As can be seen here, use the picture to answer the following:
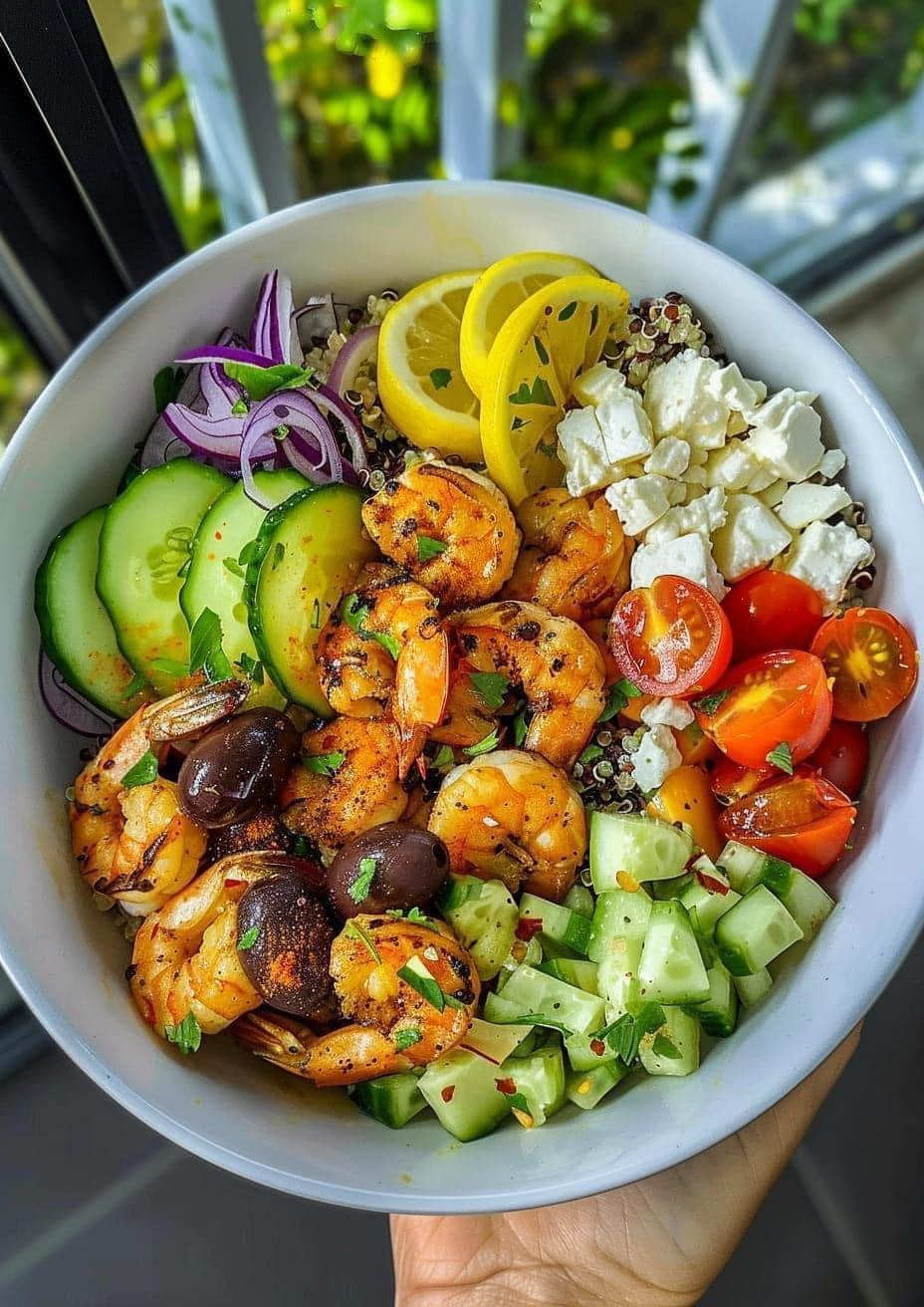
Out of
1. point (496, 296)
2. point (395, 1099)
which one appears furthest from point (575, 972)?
point (496, 296)

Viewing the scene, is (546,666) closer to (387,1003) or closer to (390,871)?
(390,871)

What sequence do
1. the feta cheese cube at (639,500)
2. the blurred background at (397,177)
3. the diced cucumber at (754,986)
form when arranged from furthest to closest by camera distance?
the blurred background at (397,177) → the feta cheese cube at (639,500) → the diced cucumber at (754,986)

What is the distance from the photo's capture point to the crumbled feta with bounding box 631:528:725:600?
1.51m

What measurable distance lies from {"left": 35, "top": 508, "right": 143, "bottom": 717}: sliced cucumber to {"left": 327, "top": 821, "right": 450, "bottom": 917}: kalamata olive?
16.1 inches

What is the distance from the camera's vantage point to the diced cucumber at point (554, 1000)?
4.63ft

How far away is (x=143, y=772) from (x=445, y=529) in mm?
505

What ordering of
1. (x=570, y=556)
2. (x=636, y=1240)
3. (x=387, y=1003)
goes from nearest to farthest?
(x=387, y=1003), (x=570, y=556), (x=636, y=1240)

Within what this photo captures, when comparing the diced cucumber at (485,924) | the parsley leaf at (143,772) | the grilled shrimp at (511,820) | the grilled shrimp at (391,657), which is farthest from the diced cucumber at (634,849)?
the parsley leaf at (143,772)

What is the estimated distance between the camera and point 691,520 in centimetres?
155

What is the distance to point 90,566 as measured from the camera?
1.55 meters

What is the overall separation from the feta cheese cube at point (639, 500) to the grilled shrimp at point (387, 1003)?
0.60 metres

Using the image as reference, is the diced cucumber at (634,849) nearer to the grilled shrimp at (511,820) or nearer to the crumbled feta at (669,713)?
the grilled shrimp at (511,820)

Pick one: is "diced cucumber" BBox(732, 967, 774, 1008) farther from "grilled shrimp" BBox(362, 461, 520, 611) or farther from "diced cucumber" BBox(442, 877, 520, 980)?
"grilled shrimp" BBox(362, 461, 520, 611)

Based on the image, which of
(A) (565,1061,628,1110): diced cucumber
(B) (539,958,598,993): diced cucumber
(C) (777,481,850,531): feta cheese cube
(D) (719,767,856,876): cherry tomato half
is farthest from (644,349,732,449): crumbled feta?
(A) (565,1061,628,1110): diced cucumber
